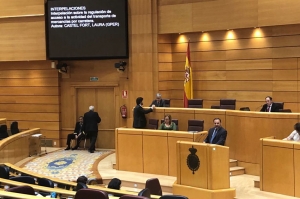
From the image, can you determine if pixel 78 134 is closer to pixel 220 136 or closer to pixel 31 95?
pixel 31 95

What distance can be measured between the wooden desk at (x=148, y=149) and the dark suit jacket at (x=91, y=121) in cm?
267

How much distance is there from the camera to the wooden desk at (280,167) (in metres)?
Answer: 7.71

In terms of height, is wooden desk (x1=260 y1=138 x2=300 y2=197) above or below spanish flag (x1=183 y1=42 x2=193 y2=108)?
below

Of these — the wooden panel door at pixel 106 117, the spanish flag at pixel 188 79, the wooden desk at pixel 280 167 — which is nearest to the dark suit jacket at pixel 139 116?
the spanish flag at pixel 188 79

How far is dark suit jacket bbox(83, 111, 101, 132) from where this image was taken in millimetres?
12805

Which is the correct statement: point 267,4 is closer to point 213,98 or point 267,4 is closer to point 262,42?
point 262,42

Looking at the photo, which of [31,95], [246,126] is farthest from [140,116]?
[31,95]

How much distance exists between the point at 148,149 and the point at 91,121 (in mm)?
3419

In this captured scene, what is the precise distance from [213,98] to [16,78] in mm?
6413

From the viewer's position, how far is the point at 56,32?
43.8 feet

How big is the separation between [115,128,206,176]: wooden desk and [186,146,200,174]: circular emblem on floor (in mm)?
1021

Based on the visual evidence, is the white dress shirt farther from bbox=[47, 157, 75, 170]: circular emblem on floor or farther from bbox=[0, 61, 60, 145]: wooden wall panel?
bbox=[0, 61, 60, 145]: wooden wall panel

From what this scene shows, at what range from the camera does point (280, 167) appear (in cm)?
796

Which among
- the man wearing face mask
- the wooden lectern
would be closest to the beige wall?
the man wearing face mask
